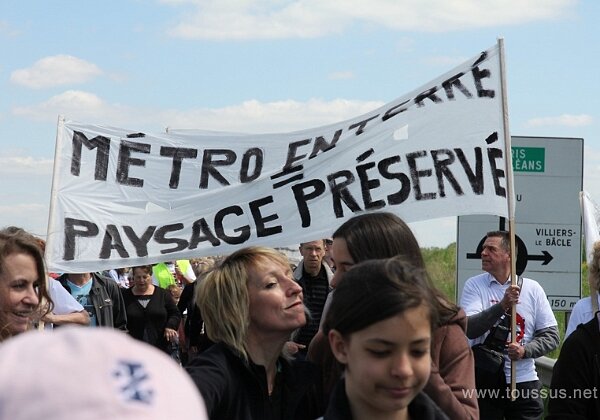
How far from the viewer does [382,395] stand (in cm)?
276

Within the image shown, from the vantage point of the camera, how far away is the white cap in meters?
0.92

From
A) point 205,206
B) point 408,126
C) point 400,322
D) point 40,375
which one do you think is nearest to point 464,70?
point 408,126

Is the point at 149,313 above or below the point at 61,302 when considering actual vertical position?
below

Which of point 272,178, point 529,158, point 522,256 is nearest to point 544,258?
point 522,256

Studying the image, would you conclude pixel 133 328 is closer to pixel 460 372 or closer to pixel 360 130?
pixel 360 130

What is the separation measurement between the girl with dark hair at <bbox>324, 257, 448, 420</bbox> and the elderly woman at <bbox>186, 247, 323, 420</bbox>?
832 millimetres

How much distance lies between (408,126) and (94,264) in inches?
93.2

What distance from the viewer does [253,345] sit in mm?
3906

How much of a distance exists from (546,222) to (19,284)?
381 inches

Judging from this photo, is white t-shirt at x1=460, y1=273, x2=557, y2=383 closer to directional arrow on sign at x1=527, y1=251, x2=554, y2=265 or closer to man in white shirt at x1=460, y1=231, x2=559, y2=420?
man in white shirt at x1=460, y1=231, x2=559, y2=420

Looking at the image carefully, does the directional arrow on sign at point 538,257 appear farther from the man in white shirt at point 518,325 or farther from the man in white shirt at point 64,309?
the man in white shirt at point 64,309

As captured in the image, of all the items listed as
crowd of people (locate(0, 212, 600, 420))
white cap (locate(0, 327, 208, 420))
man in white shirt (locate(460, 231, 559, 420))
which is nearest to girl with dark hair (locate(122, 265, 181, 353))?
man in white shirt (locate(460, 231, 559, 420))

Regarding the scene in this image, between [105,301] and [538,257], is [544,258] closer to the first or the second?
[538,257]

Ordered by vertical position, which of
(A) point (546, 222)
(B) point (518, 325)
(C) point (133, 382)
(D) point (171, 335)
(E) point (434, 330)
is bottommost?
(D) point (171, 335)
